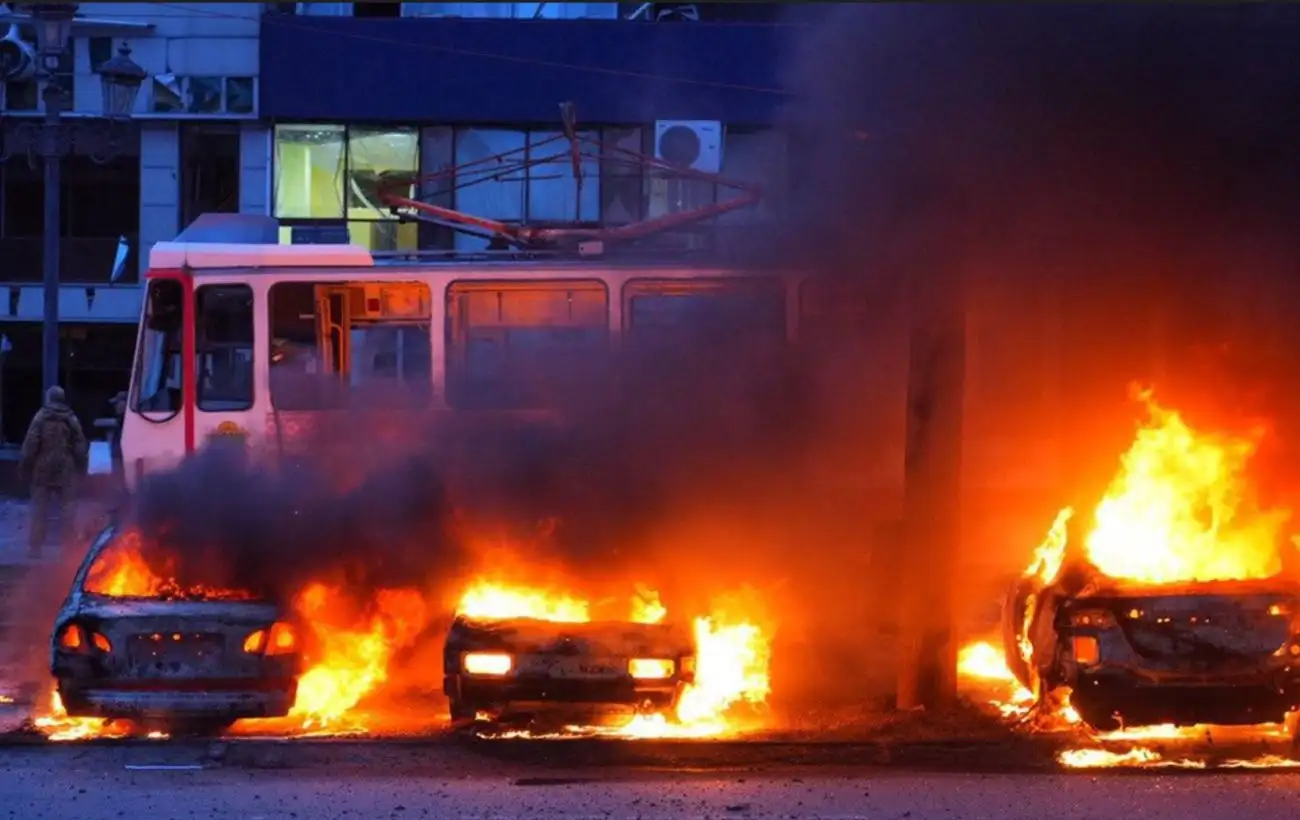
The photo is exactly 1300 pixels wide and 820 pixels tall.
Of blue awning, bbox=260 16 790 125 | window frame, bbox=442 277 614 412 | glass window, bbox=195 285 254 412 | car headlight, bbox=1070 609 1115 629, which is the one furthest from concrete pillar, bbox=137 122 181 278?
car headlight, bbox=1070 609 1115 629

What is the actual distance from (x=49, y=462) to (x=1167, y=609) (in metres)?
10.0

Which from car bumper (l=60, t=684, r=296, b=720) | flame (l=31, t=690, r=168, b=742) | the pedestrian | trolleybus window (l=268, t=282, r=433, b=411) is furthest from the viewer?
the pedestrian

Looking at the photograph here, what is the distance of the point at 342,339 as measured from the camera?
11.0 m

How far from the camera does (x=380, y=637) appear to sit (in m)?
8.78

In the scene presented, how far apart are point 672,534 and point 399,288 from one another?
3.34 meters

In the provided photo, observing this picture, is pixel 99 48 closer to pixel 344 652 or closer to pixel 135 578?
pixel 135 578

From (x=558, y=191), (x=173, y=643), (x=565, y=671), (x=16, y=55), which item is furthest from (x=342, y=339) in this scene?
(x=16, y=55)

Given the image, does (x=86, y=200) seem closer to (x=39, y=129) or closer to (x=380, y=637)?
(x=39, y=129)

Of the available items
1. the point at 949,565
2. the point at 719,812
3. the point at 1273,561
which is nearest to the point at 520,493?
the point at 949,565

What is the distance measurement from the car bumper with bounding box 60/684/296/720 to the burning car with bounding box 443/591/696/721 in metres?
1.03

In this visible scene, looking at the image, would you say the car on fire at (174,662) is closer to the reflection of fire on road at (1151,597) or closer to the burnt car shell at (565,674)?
the burnt car shell at (565,674)

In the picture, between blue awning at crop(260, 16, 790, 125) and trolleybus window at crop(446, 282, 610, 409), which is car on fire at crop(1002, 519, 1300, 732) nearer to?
trolleybus window at crop(446, 282, 610, 409)

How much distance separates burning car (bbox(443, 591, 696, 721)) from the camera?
7406 mm

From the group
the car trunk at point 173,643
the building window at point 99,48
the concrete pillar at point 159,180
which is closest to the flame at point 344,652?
the car trunk at point 173,643
